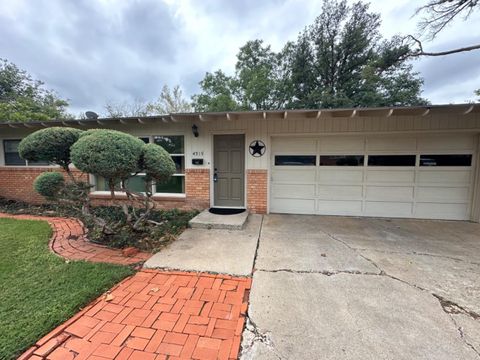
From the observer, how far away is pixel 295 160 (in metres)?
5.49

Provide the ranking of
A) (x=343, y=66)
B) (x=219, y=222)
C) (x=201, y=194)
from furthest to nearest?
(x=343, y=66)
(x=201, y=194)
(x=219, y=222)

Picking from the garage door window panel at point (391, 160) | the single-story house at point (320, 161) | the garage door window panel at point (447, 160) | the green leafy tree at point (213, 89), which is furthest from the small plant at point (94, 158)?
the green leafy tree at point (213, 89)

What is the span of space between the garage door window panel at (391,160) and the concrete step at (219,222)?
350 cm

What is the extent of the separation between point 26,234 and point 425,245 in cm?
705

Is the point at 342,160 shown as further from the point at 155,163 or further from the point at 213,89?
the point at 213,89

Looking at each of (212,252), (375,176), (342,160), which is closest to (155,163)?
(212,252)

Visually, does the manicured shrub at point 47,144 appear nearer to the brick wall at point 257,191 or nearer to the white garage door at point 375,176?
the brick wall at point 257,191

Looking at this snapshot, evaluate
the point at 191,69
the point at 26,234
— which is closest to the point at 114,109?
the point at 191,69

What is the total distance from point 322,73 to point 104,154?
14.8 m

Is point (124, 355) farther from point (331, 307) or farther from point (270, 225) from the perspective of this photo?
point (270, 225)

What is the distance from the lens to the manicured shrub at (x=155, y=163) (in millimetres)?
3270

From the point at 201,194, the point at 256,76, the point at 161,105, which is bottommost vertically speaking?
the point at 201,194

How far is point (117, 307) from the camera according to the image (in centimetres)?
205

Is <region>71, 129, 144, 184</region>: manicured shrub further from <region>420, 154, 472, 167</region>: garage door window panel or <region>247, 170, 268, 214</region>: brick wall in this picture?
<region>420, 154, 472, 167</region>: garage door window panel
